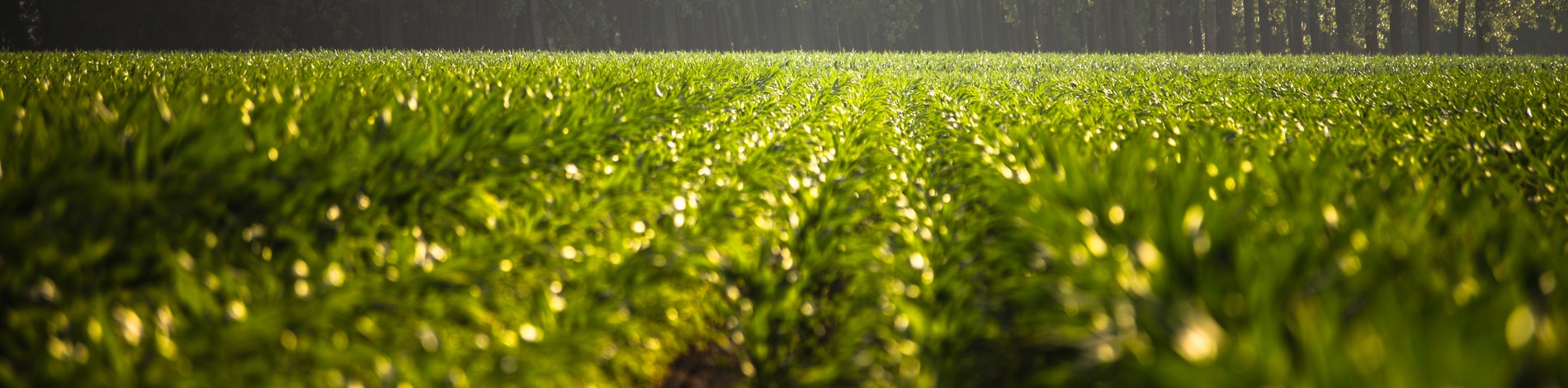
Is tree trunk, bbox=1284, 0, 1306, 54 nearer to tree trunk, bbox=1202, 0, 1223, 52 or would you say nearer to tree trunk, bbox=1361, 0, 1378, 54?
tree trunk, bbox=1361, 0, 1378, 54

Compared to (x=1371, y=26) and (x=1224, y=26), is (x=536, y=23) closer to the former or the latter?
(x=1224, y=26)

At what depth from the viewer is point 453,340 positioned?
2.63 metres

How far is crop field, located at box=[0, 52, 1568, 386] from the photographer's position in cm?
193

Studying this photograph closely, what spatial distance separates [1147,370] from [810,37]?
199ft

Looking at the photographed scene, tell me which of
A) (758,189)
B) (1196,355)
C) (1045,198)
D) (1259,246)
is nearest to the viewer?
(1196,355)

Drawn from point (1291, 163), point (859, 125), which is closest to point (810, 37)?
point (859, 125)

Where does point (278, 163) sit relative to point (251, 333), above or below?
above

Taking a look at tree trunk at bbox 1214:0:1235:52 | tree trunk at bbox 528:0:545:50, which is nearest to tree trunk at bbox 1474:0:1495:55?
tree trunk at bbox 1214:0:1235:52

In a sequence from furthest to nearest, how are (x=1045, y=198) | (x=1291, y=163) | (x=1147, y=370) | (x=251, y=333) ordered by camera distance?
(x=1291, y=163) → (x=1045, y=198) → (x=251, y=333) → (x=1147, y=370)

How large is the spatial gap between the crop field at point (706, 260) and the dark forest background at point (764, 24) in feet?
138

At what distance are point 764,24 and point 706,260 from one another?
58102 mm

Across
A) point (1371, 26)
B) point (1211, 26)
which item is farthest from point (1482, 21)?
point (1211, 26)

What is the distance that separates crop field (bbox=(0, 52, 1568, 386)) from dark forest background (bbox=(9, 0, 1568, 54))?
4217cm

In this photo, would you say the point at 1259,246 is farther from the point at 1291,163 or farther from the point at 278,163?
the point at 278,163
